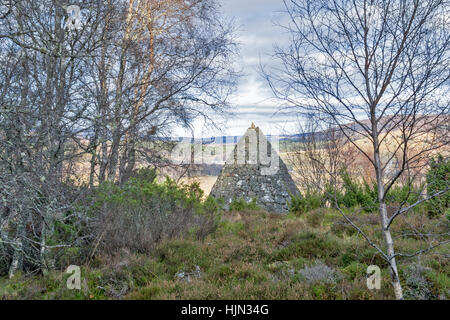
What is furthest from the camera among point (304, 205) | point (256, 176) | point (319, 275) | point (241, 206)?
point (256, 176)

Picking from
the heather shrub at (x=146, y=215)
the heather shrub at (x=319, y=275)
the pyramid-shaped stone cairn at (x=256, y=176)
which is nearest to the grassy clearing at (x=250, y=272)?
the heather shrub at (x=319, y=275)

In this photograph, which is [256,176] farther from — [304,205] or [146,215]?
[146,215]

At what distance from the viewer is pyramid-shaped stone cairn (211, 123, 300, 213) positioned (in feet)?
39.7

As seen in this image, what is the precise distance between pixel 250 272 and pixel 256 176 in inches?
329

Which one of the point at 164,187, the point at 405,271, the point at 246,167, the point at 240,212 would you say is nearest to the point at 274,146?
the point at 246,167

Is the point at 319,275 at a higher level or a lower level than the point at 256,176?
lower

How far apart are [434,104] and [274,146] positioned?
34.7 feet

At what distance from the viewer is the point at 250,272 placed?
414cm

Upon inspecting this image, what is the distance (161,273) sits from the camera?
4387 millimetres

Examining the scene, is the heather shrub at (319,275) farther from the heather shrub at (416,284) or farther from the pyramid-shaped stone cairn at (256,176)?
the pyramid-shaped stone cairn at (256,176)

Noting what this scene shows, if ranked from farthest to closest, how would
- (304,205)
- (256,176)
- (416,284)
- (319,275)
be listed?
(256,176), (304,205), (319,275), (416,284)

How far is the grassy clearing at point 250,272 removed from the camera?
3.44 meters

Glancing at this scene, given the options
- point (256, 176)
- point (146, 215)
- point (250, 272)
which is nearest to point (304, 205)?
point (256, 176)

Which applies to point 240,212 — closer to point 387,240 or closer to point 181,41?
point 181,41
